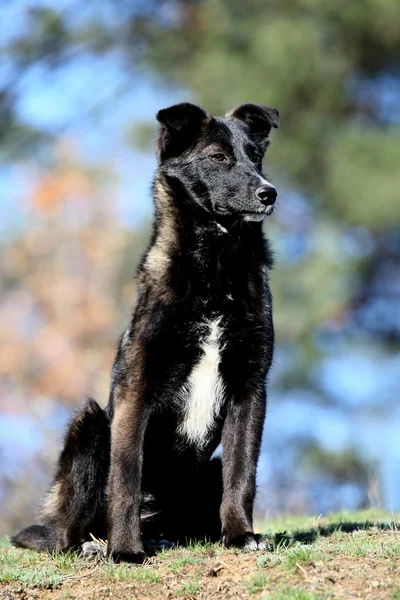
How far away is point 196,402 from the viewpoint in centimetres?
516

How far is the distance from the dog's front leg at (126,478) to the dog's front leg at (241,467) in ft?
1.62

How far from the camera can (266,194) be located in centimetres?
537

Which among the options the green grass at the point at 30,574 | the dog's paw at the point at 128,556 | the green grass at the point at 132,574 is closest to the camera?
the green grass at the point at 132,574

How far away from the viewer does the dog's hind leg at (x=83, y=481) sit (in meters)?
5.25

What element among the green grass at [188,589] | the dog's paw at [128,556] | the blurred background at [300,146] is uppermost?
Answer: the blurred background at [300,146]

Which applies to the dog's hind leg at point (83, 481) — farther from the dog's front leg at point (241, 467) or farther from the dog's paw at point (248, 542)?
the dog's paw at point (248, 542)

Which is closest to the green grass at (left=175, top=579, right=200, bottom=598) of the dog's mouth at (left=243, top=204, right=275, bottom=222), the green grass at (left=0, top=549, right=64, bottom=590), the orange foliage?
the green grass at (left=0, top=549, right=64, bottom=590)

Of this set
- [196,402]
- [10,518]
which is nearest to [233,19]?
[10,518]

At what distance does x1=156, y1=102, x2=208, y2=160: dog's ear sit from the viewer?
18.3 feet

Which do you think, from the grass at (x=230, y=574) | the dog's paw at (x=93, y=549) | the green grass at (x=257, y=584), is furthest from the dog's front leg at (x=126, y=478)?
the green grass at (x=257, y=584)

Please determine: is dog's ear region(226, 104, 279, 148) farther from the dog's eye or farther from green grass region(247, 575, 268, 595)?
green grass region(247, 575, 268, 595)

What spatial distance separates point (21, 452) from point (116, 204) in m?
12.2

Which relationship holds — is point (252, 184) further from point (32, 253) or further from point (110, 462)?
point (32, 253)

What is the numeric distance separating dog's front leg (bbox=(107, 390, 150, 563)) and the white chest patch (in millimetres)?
285
